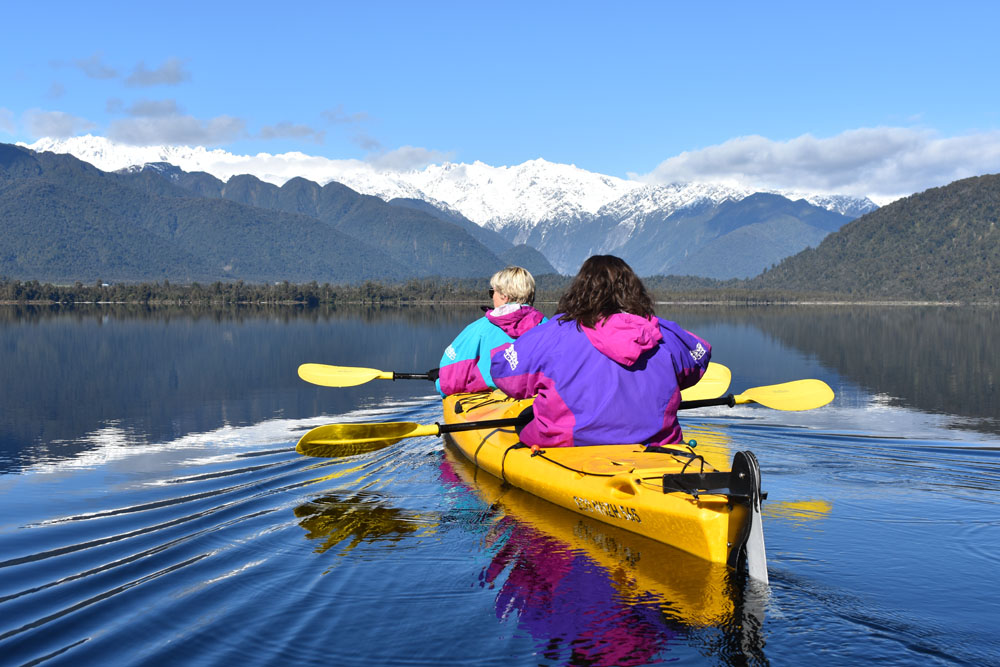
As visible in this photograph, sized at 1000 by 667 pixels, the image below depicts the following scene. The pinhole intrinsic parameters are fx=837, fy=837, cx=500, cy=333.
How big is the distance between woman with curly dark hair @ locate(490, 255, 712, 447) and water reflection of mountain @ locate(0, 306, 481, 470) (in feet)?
29.3

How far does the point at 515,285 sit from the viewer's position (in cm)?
1160

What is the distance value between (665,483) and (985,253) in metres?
203

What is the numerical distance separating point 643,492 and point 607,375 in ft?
4.01

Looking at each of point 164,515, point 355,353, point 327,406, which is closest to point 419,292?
point 355,353

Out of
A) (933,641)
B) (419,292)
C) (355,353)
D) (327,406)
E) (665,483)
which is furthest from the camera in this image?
(419,292)

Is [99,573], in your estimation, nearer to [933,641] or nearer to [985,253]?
[933,641]

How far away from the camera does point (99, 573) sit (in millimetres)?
7062

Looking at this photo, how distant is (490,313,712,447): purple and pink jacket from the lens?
25.1 ft

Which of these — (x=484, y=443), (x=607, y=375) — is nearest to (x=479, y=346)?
(x=484, y=443)

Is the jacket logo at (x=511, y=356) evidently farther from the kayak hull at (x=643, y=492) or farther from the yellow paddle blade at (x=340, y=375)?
the yellow paddle blade at (x=340, y=375)

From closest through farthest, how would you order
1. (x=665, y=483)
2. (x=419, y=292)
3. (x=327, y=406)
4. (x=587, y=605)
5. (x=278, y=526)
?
(x=587, y=605)
(x=665, y=483)
(x=278, y=526)
(x=327, y=406)
(x=419, y=292)

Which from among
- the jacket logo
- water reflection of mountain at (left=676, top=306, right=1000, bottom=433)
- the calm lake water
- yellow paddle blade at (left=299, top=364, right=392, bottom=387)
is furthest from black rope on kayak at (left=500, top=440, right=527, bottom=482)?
water reflection of mountain at (left=676, top=306, right=1000, bottom=433)

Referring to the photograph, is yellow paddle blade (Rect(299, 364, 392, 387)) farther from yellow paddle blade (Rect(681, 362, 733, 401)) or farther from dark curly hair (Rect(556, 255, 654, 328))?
dark curly hair (Rect(556, 255, 654, 328))

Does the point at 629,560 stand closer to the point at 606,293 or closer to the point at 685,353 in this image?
the point at 685,353
